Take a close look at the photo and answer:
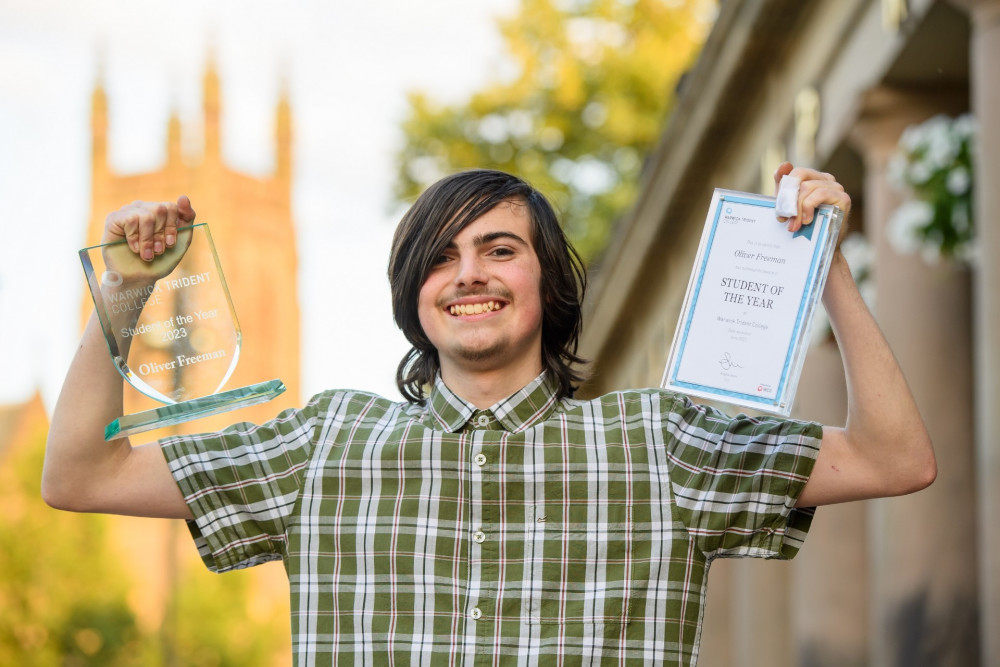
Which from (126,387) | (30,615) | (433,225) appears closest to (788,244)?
(433,225)

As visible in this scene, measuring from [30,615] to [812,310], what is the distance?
47.1 m

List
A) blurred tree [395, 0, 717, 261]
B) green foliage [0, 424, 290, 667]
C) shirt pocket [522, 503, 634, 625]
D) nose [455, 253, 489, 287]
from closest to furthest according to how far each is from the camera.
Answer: shirt pocket [522, 503, 634, 625], nose [455, 253, 489, 287], blurred tree [395, 0, 717, 261], green foliage [0, 424, 290, 667]

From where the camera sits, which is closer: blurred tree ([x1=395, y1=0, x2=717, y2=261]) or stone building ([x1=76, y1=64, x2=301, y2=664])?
blurred tree ([x1=395, y1=0, x2=717, y2=261])

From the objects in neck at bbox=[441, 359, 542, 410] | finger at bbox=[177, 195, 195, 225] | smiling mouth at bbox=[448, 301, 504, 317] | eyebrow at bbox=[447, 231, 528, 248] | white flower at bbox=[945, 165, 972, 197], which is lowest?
neck at bbox=[441, 359, 542, 410]

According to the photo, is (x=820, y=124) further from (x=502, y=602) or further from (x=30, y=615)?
(x=30, y=615)

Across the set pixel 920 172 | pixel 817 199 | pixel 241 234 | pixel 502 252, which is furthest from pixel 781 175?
pixel 241 234

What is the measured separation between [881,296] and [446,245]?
6.61 metres

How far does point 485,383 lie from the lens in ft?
10.7

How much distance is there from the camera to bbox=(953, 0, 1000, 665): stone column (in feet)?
20.9

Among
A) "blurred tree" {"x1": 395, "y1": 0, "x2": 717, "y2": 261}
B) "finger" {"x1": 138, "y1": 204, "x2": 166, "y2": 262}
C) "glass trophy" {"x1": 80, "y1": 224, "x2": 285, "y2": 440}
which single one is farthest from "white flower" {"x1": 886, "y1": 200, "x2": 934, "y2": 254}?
"blurred tree" {"x1": 395, "y1": 0, "x2": 717, "y2": 261}

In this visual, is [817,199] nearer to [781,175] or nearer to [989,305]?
[781,175]

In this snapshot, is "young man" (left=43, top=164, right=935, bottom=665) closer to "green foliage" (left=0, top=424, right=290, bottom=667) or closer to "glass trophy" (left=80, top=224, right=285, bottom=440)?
"glass trophy" (left=80, top=224, right=285, bottom=440)
